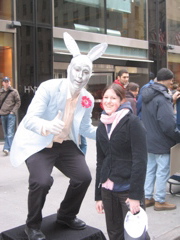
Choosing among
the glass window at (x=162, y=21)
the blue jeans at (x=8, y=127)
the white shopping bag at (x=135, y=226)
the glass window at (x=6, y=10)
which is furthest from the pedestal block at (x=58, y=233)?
the glass window at (x=162, y=21)

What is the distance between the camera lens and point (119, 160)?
3059mm

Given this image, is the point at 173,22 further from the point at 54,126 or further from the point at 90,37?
the point at 54,126

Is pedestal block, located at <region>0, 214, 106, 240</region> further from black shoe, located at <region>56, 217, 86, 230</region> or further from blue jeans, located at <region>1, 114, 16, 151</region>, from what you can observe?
blue jeans, located at <region>1, 114, 16, 151</region>

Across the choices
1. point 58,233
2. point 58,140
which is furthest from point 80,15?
point 58,233

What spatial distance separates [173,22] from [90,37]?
5398mm

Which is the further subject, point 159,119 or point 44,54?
point 44,54

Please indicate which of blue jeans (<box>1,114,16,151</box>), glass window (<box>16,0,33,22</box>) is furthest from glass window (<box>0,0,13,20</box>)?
blue jeans (<box>1,114,16,151</box>)

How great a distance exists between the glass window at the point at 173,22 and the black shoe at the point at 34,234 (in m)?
14.2

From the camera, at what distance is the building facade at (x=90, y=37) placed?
11016 millimetres

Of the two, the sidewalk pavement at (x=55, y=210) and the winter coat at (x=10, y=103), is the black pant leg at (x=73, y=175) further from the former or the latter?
the winter coat at (x=10, y=103)

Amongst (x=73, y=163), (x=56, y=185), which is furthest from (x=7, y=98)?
(x=73, y=163)

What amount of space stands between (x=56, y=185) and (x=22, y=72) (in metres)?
5.52

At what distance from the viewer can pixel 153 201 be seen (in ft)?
17.4

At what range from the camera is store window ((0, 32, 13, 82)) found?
35.9 feet
